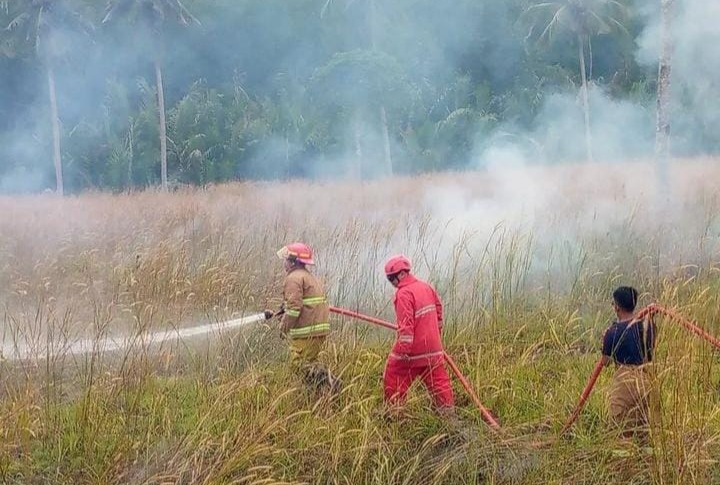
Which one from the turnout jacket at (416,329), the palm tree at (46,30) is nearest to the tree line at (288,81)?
the palm tree at (46,30)

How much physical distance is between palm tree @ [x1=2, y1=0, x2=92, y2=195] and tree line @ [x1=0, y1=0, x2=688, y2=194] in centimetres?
4

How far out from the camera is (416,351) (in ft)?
15.7

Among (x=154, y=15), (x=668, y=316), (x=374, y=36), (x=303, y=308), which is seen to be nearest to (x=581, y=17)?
(x=374, y=36)

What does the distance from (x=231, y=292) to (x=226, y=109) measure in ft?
78.6

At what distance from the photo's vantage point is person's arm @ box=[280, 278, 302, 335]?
5371 mm

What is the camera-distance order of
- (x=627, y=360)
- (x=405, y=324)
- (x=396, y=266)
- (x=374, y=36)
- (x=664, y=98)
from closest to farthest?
(x=627, y=360), (x=405, y=324), (x=396, y=266), (x=664, y=98), (x=374, y=36)

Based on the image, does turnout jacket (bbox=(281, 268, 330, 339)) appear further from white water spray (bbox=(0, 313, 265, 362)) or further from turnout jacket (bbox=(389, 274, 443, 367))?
turnout jacket (bbox=(389, 274, 443, 367))

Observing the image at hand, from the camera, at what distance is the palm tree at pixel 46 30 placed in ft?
75.1

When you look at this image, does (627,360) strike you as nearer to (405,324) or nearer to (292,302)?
(405,324)

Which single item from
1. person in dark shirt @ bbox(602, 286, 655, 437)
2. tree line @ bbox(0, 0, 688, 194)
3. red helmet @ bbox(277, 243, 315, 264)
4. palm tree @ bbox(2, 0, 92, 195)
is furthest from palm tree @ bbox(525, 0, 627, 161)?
person in dark shirt @ bbox(602, 286, 655, 437)

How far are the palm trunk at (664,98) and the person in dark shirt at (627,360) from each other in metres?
4.69

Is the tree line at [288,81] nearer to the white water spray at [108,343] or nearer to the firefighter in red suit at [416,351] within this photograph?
the white water spray at [108,343]

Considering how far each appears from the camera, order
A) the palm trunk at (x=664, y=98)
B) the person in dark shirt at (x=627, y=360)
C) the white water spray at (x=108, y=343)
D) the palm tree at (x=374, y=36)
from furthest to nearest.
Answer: the palm tree at (x=374, y=36) < the palm trunk at (x=664, y=98) < the white water spray at (x=108, y=343) < the person in dark shirt at (x=627, y=360)

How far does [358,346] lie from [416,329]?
93 centimetres
